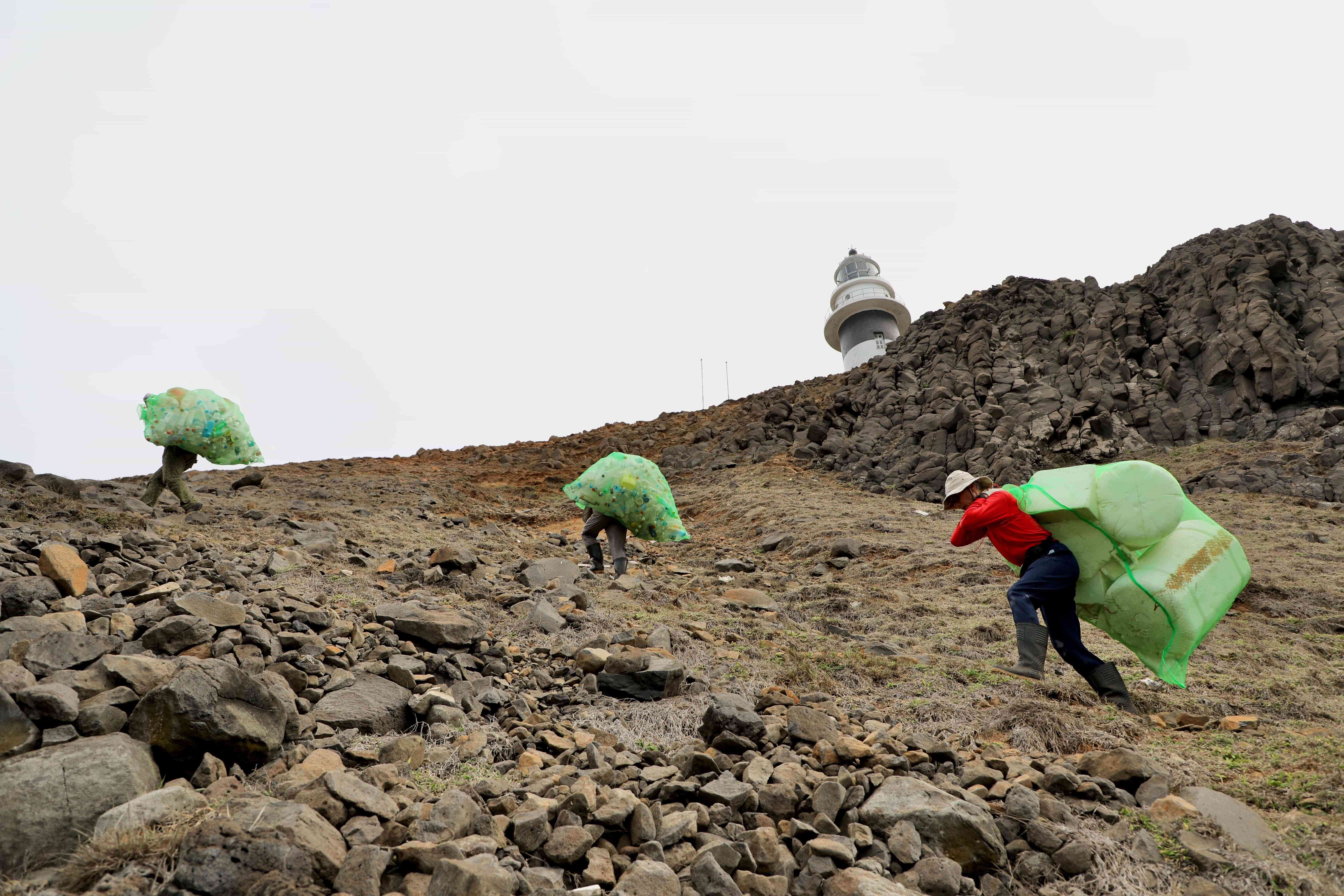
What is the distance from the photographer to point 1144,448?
1571 centimetres

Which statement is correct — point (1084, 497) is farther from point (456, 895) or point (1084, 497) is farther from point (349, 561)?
point (349, 561)

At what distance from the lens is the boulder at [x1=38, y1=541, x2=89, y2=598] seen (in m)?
4.04

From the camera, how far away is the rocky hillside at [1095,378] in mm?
15484

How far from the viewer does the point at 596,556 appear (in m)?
8.25

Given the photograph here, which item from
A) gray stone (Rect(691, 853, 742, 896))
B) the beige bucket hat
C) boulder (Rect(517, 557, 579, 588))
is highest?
the beige bucket hat

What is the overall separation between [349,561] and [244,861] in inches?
194

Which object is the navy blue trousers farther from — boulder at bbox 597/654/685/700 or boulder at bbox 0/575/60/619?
boulder at bbox 0/575/60/619

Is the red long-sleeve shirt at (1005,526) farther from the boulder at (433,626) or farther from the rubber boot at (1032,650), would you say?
the boulder at (433,626)

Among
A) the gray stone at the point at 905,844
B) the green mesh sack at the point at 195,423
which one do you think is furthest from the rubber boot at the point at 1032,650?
the green mesh sack at the point at 195,423

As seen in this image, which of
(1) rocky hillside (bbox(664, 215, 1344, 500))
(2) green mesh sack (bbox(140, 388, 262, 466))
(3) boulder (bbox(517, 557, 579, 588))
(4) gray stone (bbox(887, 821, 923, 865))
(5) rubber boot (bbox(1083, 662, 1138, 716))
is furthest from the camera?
(1) rocky hillside (bbox(664, 215, 1344, 500))

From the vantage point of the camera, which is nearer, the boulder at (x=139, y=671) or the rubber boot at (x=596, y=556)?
the boulder at (x=139, y=671)

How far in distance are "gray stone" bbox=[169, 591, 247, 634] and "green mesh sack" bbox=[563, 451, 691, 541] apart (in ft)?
13.3

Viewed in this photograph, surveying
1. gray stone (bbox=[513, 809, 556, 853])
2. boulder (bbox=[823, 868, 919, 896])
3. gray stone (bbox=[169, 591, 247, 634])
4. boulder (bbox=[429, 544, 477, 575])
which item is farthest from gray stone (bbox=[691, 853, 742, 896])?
boulder (bbox=[429, 544, 477, 575])

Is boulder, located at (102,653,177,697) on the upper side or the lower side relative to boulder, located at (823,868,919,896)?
upper
